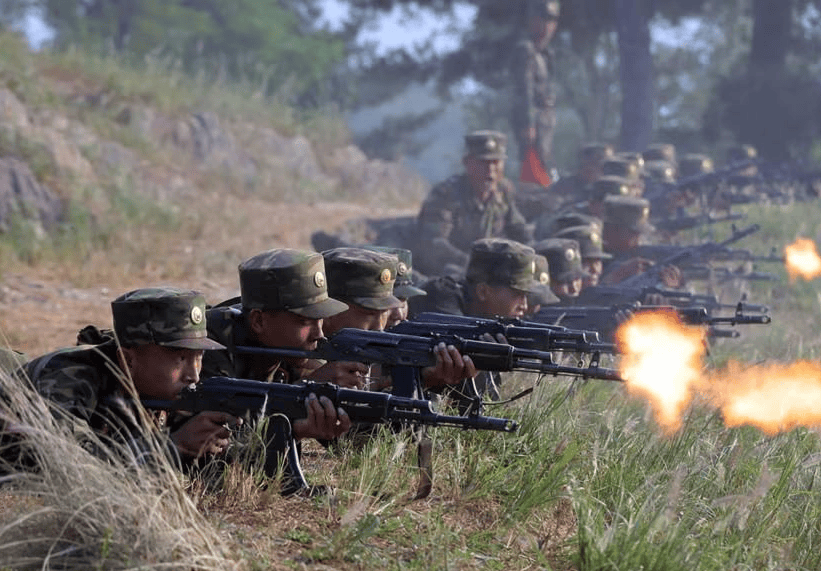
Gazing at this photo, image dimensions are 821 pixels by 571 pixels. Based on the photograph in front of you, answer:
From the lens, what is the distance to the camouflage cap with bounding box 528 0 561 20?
82.9 ft

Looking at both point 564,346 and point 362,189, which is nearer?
point 564,346

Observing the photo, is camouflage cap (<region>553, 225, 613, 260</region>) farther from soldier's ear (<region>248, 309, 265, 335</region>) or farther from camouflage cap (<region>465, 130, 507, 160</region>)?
soldier's ear (<region>248, 309, 265, 335</region>)

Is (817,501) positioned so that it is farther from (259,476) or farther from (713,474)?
(259,476)

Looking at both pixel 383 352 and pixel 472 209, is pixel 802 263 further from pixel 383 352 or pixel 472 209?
pixel 383 352

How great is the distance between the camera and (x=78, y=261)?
48.5ft

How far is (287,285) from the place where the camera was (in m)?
6.05

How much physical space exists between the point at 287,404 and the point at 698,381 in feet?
13.8

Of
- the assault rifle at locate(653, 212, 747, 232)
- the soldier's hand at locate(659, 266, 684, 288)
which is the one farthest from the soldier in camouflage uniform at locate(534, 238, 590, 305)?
the assault rifle at locate(653, 212, 747, 232)

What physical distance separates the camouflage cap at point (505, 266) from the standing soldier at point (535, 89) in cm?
1641

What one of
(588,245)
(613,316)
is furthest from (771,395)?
(588,245)

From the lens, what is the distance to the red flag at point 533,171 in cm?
2377

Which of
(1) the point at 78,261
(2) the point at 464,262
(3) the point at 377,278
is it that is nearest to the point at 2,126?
(1) the point at 78,261

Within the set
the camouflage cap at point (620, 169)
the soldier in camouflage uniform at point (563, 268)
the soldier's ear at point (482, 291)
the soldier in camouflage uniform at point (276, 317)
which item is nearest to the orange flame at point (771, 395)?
the soldier in camouflage uniform at point (563, 268)

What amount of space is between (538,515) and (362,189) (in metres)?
18.7
